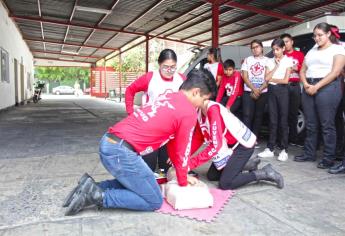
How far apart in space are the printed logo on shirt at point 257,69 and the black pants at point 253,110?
0.33 metres

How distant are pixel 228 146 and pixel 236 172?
287 millimetres

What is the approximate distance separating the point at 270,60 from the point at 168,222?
11.2 feet

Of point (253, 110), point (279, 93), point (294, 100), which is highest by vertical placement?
point (279, 93)

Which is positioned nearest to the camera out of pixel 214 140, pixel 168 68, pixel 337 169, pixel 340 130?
pixel 214 140

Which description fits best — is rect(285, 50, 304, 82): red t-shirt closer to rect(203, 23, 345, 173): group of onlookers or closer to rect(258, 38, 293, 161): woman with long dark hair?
rect(203, 23, 345, 173): group of onlookers

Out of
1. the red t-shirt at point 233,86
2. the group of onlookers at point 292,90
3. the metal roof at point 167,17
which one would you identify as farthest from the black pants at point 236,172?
the metal roof at point 167,17

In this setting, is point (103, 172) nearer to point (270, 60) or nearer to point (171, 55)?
point (171, 55)

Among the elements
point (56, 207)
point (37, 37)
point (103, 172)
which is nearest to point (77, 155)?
point (103, 172)

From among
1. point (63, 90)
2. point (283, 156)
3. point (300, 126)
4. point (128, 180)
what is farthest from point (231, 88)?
point (63, 90)

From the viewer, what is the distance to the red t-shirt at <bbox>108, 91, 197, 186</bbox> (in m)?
2.71

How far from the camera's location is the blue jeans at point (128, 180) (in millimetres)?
2729

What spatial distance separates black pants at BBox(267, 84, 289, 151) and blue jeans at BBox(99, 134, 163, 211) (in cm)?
276

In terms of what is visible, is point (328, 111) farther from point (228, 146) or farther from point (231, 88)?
point (231, 88)

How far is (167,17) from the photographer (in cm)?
1464
